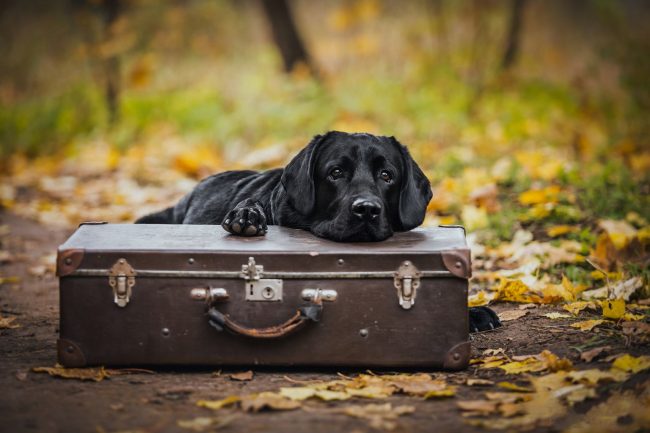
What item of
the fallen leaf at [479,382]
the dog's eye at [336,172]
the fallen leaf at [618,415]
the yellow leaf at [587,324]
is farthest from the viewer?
the dog's eye at [336,172]

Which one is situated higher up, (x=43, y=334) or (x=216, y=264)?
(x=216, y=264)

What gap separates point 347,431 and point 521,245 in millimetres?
3582

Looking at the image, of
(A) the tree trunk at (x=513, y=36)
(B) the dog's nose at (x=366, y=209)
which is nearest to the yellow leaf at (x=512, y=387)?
(B) the dog's nose at (x=366, y=209)

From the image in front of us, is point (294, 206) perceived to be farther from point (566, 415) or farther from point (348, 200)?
point (566, 415)

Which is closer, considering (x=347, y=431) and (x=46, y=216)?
(x=347, y=431)

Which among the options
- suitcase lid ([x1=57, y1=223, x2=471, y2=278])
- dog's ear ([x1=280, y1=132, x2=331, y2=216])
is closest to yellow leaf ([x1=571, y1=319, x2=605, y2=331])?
suitcase lid ([x1=57, y1=223, x2=471, y2=278])

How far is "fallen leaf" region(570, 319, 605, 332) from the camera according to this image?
4293 mm

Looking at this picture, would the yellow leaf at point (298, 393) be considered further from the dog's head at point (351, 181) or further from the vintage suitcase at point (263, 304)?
the dog's head at point (351, 181)

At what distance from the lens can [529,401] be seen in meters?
3.36

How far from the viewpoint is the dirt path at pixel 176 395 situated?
10.4 ft

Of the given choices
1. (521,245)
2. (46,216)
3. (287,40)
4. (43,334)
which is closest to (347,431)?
(43,334)

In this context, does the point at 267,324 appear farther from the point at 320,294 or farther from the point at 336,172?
the point at 336,172

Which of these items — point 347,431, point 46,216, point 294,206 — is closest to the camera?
point 347,431

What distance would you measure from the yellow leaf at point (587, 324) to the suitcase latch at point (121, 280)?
2249 millimetres
